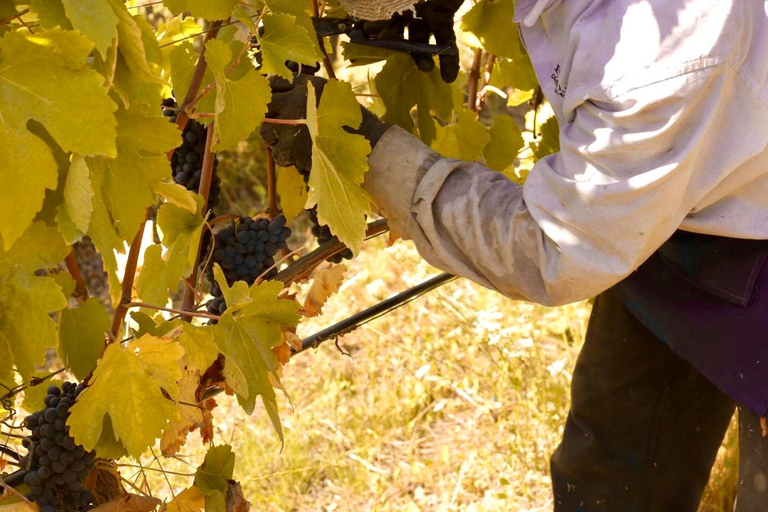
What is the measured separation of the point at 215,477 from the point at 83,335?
13.7 inches

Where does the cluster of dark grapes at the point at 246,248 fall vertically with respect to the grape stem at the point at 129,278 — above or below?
below

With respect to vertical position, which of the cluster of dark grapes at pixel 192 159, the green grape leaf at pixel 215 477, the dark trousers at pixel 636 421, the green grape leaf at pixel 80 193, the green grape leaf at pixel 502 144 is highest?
the green grape leaf at pixel 80 193

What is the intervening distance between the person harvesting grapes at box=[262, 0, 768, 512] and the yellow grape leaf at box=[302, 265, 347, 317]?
0.16 metres

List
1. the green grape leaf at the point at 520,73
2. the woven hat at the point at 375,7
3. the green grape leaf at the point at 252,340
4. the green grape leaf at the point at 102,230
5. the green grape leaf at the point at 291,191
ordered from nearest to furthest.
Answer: the green grape leaf at the point at 102,230 → the green grape leaf at the point at 252,340 → the woven hat at the point at 375,7 → the green grape leaf at the point at 291,191 → the green grape leaf at the point at 520,73

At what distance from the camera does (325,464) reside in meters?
3.04

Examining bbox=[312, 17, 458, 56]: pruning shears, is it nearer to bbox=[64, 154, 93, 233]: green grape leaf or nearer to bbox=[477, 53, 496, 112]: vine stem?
bbox=[477, 53, 496, 112]: vine stem

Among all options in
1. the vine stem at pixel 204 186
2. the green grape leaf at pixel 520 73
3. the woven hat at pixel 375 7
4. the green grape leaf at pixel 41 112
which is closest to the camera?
the green grape leaf at pixel 41 112

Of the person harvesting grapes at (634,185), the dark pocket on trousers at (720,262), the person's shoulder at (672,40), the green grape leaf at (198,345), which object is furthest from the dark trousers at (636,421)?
the green grape leaf at (198,345)

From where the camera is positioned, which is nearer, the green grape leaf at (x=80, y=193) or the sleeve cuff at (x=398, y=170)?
the green grape leaf at (x=80, y=193)

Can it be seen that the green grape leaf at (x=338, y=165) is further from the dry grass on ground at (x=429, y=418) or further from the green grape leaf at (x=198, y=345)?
the dry grass on ground at (x=429, y=418)

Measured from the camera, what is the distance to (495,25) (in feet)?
5.78

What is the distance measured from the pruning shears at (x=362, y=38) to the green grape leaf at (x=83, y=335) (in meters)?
0.62

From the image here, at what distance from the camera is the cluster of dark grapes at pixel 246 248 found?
1.45 m

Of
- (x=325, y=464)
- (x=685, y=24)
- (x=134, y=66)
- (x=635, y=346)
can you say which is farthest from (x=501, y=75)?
(x=325, y=464)
